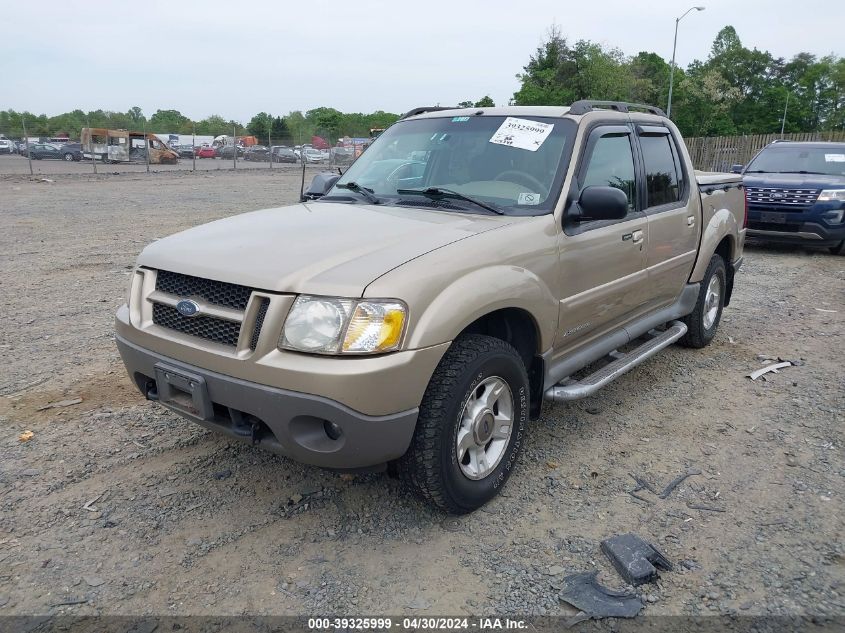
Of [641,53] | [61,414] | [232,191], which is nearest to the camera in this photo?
[61,414]

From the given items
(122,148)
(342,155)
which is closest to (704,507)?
(122,148)

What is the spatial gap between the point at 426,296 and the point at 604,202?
125cm

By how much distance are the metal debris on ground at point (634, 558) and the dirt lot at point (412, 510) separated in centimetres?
4

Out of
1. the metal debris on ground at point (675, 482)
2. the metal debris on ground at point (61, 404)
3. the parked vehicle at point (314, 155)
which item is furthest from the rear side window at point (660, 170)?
the parked vehicle at point (314, 155)

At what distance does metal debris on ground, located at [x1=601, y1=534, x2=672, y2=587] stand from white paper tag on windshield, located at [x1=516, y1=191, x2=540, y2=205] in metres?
1.75

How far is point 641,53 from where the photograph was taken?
79500 mm

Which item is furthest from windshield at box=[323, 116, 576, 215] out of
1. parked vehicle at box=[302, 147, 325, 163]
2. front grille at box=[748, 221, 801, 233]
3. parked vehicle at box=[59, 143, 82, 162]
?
parked vehicle at box=[302, 147, 325, 163]

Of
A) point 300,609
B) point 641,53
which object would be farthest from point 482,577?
point 641,53

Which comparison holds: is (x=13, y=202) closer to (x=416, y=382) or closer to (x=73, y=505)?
(x=73, y=505)

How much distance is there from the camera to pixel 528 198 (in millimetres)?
3625

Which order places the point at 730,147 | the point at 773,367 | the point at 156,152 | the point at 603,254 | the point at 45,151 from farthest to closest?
the point at 45,151, the point at 156,152, the point at 730,147, the point at 773,367, the point at 603,254

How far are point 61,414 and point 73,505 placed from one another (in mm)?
1147

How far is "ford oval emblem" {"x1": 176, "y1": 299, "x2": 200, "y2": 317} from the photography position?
2.88 meters

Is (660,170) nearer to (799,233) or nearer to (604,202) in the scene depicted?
(604,202)
